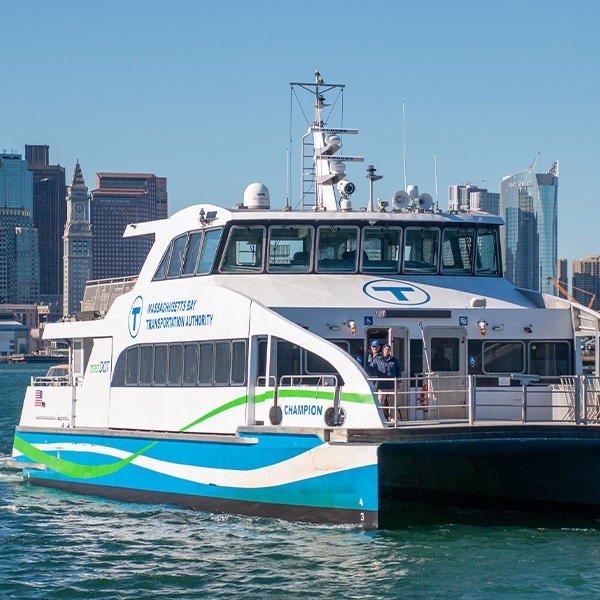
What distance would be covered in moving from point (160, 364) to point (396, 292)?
3.95 m

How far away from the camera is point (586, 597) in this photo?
1276cm

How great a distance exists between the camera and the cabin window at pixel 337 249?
17891 mm

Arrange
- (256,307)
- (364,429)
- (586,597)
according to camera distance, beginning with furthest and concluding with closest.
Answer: (256,307)
(364,429)
(586,597)

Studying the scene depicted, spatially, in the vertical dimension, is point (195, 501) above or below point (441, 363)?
below

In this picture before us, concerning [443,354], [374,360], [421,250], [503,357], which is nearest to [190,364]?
[374,360]

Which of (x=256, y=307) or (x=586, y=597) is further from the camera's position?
(x=256, y=307)

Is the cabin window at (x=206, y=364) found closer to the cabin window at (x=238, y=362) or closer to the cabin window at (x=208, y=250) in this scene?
the cabin window at (x=238, y=362)

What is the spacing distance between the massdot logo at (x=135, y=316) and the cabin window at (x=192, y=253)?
1.03m

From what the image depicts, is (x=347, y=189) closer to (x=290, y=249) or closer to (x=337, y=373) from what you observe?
(x=290, y=249)

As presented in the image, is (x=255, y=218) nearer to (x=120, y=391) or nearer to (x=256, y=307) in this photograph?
(x=256, y=307)

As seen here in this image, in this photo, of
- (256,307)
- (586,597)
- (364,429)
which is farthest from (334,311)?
(586,597)

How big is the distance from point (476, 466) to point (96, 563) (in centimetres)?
582

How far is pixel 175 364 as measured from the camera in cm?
1811

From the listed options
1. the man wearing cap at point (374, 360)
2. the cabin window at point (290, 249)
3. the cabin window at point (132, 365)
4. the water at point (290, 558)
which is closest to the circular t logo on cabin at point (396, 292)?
the man wearing cap at point (374, 360)
